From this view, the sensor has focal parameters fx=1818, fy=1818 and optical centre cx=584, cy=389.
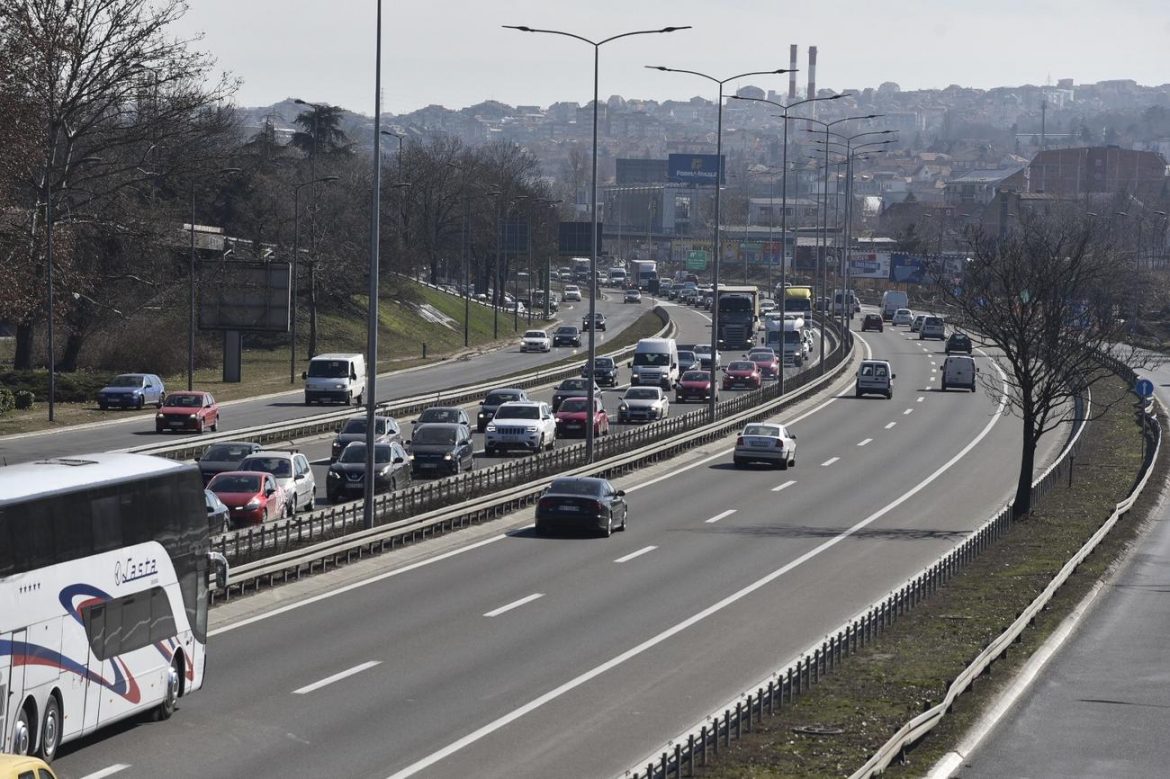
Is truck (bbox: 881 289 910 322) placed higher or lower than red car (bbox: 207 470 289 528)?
higher

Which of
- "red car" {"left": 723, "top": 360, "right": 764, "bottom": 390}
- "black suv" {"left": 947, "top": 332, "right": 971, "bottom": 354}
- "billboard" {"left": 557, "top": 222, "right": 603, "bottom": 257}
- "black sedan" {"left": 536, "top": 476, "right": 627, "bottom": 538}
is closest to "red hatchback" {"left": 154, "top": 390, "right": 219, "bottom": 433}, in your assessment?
"black sedan" {"left": 536, "top": 476, "right": 627, "bottom": 538}

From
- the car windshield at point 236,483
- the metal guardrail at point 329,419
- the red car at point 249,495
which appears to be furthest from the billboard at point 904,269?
the car windshield at point 236,483

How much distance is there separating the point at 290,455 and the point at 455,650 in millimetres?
16412

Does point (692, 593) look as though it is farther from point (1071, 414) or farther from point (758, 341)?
point (758, 341)

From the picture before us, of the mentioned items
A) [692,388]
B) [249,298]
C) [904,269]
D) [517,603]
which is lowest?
[692,388]

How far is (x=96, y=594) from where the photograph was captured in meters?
18.7

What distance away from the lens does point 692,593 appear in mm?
31156

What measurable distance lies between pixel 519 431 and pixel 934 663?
31.3m

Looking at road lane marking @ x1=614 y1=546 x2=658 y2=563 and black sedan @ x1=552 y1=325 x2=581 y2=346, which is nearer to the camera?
road lane marking @ x1=614 y1=546 x2=658 y2=563

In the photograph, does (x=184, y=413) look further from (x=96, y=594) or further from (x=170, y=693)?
(x=96, y=594)

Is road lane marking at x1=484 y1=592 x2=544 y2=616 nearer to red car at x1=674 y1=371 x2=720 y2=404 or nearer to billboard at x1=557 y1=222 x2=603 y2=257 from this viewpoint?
red car at x1=674 y1=371 x2=720 y2=404

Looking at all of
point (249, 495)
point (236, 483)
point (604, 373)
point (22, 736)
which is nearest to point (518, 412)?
point (236, 483)

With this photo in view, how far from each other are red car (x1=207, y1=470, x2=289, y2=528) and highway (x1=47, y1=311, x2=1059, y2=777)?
3681 mm

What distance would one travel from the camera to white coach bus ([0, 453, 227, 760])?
17062mm
